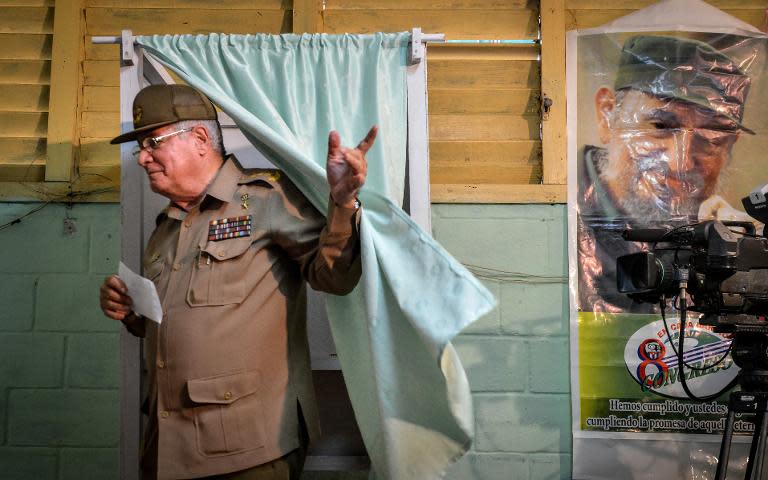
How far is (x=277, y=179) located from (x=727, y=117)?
160 cm

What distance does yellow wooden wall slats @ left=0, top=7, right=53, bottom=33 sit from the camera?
264 cm

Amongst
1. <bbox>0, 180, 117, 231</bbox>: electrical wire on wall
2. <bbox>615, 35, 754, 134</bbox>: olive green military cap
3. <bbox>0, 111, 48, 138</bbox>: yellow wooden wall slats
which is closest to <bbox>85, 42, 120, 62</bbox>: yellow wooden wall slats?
<bbox>0, 111, 48, 138</bbox>: yellow wooden wall slats

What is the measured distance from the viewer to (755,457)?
1.99 meters

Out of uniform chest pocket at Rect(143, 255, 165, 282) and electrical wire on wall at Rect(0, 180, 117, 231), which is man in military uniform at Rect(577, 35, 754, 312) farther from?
electrical wire on wall at Rect(0, 180, 117, 231)

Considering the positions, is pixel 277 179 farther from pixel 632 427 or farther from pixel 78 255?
pixel 632 427

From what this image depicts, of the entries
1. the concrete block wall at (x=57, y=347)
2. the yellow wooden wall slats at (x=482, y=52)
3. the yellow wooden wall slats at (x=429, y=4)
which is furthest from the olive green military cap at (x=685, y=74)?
the concrete block wall at (x=57, y=347)

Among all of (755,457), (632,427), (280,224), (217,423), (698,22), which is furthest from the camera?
(698,22)

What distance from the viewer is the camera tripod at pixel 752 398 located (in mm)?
1996

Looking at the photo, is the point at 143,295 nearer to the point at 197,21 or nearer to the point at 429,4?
the point at 197,21

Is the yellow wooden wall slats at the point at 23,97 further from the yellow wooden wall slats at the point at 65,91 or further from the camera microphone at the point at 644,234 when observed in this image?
the camera microphone at the point at 644,234

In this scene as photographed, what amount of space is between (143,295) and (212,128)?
1.55ft

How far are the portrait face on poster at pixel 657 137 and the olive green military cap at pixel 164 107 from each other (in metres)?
1.29

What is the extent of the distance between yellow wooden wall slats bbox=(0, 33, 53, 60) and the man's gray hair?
1096 mm

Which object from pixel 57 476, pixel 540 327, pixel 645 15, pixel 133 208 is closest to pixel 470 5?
pixel 645 15
